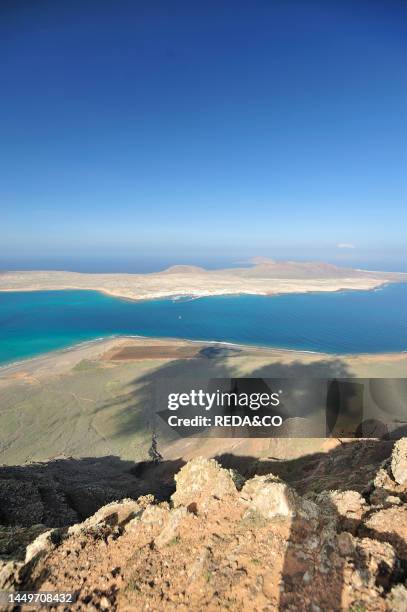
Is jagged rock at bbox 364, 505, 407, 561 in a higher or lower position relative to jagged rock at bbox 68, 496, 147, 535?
higher

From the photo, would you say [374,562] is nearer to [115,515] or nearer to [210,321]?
[115,515]

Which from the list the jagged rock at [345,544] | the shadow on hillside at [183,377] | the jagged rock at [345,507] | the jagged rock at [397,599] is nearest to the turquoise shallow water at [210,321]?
the shadow on hillside at [183,377]

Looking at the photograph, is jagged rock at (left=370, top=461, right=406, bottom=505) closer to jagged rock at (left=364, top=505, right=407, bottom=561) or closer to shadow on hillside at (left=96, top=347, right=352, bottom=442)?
jagged rock at (left=364, top=505, right=407, bottom=561)

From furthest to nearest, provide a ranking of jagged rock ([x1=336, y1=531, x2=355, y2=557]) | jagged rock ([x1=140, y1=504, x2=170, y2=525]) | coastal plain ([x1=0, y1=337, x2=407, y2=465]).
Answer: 1. coastal plain ([x1=0, y1=337, x2=407, y2=465])
2. jagged rock ([x1=140, y1=504, x2=170, y2=525])
3. jagged rock ([x1=336, y1=531, x2=355, y2=557])

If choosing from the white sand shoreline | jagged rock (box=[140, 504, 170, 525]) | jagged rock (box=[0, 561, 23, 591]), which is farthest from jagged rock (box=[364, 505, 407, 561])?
the white sand shoreline

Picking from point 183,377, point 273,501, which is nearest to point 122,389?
point 183,377

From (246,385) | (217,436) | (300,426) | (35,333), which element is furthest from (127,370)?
(35,333)

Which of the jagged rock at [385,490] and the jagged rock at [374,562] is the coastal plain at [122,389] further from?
the jagged rock at [374,562]
